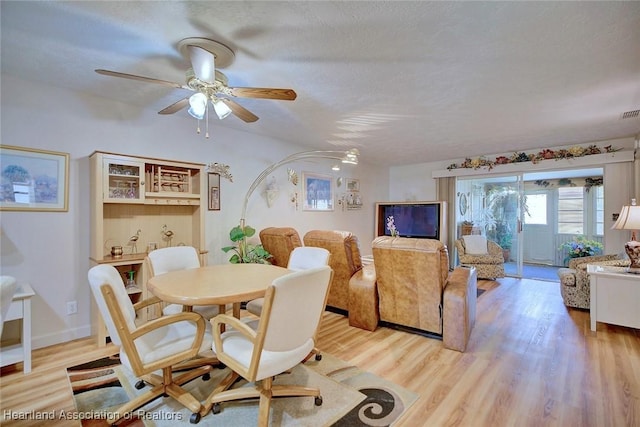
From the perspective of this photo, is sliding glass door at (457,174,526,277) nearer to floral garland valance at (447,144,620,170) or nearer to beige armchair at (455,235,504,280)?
floral garland valance at (447,144,620,170)

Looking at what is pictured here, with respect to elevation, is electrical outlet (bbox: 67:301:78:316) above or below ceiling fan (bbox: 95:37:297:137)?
below

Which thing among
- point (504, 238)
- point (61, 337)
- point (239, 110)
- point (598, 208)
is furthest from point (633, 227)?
point (61, 337)

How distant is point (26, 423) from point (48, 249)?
1.55 metres

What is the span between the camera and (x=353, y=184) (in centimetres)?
621

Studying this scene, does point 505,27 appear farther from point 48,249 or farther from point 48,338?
point 48,338

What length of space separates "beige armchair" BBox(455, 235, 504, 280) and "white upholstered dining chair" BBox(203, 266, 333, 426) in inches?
178

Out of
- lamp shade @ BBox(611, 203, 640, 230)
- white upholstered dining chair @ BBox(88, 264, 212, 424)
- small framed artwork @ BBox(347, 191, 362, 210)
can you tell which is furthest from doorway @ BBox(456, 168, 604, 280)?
white upholstered dining chair @ BBox(88, 264, 212, 424)

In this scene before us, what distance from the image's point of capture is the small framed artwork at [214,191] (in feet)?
12.4

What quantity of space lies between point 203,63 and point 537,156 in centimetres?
566

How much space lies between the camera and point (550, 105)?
3037 millimetres

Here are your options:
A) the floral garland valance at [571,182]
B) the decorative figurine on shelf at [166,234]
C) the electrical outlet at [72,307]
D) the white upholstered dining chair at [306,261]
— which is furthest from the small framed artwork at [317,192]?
the floral garland valance at [571,182]

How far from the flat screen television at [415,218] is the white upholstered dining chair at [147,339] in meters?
5.33

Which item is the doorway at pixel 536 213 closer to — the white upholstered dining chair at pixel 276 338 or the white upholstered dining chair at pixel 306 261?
the white upholstered dining chair at pixel 306 261

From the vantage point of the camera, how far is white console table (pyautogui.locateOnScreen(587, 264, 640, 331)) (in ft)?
9.35
